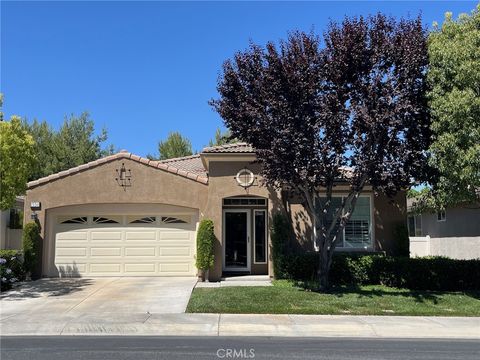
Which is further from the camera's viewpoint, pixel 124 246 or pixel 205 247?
pixel 124 246

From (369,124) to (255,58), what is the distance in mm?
3708

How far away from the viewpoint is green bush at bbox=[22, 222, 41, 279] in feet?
56.6

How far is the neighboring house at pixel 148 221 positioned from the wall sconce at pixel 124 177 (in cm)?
4

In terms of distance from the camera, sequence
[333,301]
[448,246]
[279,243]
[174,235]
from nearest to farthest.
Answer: [333,301], [279,243], [174,235], [448,246]

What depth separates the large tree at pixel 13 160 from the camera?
48.2 feet

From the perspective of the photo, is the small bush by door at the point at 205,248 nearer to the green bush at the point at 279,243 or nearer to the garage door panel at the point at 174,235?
the garage door panel at the point at 174,235

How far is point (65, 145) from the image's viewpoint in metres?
35.2

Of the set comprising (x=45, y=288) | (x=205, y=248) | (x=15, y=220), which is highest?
(x=15, y=220)

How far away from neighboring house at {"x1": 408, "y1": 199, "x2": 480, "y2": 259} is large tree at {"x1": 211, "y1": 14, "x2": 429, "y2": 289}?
6.74 meters

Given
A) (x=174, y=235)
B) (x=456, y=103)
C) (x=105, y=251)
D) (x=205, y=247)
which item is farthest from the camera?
(x=174, y=235)

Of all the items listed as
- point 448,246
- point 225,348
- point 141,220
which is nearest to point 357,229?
point 448,246

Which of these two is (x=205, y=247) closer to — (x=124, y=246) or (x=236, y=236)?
(x=236, y=236)

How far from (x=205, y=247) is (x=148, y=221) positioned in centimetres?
278

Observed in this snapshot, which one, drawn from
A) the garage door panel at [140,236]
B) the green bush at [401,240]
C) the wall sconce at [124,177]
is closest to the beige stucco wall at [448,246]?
the green bush at [401,240]
